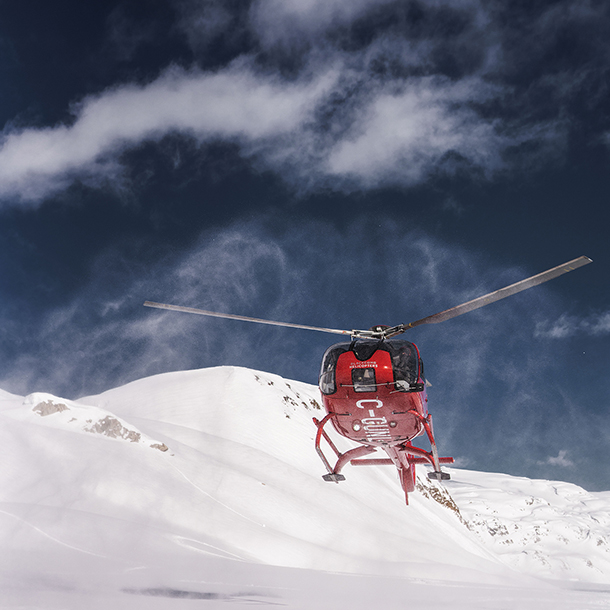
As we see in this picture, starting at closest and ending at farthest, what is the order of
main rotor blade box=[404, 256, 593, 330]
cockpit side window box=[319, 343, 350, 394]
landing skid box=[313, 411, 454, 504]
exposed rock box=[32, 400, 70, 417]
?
1. main rotor blade box=[404, 256, 593, 330]
2. cockpit side window box=[319, 343, 350, 394]
3. landing skid box=[313, 411, 454, 504]
4. exposed rock box=[32, 400, 70, 417]

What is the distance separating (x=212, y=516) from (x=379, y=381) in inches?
739

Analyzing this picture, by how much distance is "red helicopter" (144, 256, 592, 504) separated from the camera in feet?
35.6

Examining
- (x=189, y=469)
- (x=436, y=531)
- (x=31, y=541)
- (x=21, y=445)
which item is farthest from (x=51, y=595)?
(x=436, y=531)

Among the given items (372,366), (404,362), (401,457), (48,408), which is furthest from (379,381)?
(48,408)

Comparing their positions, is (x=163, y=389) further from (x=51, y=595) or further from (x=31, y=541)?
(x=51, y=595)

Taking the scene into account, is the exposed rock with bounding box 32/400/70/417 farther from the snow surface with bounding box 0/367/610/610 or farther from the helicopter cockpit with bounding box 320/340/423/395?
the helicopter cockpit with bounding box 320/340/423/395

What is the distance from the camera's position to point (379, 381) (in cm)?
1084

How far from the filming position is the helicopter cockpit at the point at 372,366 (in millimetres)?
10852

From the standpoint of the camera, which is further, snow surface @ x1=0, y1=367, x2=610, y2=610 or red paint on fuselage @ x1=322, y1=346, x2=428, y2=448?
snow surface @ x1=0, y1=367, x2=610, y2=610

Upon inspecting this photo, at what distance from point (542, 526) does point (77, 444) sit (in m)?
173

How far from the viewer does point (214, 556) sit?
1989 centimetres

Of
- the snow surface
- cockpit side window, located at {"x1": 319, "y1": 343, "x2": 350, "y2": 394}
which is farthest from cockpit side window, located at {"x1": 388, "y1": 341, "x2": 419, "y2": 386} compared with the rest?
the snow surface

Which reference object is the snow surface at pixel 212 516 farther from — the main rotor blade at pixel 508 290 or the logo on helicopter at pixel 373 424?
the main rotor blade at pixel 508 290

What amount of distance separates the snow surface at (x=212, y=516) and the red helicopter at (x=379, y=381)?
588 centimetres
